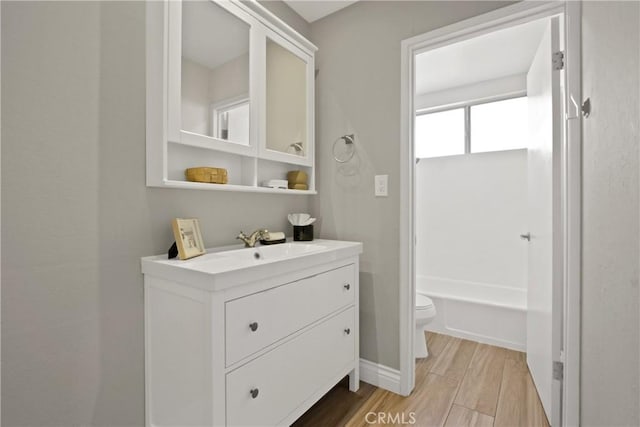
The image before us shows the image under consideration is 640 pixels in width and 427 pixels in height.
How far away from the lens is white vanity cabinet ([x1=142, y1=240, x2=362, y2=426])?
104 centimetres

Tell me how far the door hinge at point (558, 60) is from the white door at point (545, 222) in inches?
0.6

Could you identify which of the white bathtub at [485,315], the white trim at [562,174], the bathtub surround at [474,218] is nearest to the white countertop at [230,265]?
the white trim at [562,174]

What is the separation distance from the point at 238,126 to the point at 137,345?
1.10 m

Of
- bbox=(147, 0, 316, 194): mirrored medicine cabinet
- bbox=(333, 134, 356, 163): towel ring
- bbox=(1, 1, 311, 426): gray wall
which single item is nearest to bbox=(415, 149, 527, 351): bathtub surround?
bbox=(333, 134, 356, 163): towel ring

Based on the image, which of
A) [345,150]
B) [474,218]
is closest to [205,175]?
[345,150]

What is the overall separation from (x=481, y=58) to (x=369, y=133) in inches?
59.4

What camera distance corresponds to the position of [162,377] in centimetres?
121

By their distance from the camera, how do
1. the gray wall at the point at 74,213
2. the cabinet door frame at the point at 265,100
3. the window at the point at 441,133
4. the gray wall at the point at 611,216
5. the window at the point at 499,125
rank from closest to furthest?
the gray wall at the point at 611,216 → the gray wall at the point at 74,213 → the cabinet door frame at the point at 265,100 → the window at the point at 499,125 → the window at the point at 441,133

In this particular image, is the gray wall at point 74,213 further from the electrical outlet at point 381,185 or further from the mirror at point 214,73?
the electrical outlet at point 381,185

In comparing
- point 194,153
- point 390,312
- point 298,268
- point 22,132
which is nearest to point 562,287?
point 390,312

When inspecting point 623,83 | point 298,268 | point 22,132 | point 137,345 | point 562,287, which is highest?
point 623,83

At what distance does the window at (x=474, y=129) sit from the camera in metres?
2.91

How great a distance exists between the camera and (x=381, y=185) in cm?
187

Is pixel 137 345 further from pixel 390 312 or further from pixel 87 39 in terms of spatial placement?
pixel 390 312
